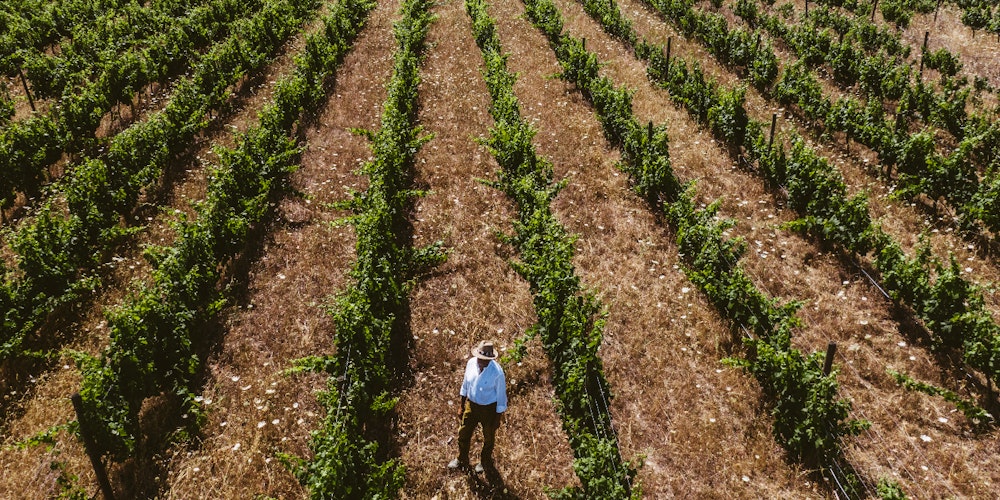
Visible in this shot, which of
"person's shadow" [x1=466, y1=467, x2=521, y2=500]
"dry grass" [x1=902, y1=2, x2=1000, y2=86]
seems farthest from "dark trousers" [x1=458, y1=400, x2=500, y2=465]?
"dry grass" [x1=902, y1=2, x2=1000, y2=86]

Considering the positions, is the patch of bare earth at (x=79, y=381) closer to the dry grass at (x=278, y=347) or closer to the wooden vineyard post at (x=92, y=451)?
the wooden vineyard post at (x=92, y=451)

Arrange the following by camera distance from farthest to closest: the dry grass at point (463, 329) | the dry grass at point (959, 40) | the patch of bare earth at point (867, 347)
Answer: the dry grass at point (959, 40) → the dry grass at point (463, 329) → the patch of bare earth at point (867, 347)

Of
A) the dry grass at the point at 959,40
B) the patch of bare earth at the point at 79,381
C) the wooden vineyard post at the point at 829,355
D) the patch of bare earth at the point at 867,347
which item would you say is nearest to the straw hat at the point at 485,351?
the wooden vineyard post at the point at 829,355

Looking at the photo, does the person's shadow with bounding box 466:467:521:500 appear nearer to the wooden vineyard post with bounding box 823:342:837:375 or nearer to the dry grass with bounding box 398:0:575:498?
the dry grass with bounding box 398:0:575:498

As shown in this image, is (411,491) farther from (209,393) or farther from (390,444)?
(209,393)

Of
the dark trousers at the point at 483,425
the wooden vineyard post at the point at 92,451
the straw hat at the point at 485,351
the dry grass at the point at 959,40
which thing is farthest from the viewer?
the dry grass at the point at 959,40

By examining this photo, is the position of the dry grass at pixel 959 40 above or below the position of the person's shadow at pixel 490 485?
above

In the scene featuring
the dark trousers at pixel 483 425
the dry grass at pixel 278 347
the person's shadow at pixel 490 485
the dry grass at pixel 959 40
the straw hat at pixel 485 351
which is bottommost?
the person's shadow at pixel 490 485

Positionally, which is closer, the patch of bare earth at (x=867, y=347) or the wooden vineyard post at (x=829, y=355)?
the wooden vineyard post at (x=829, y=355)
